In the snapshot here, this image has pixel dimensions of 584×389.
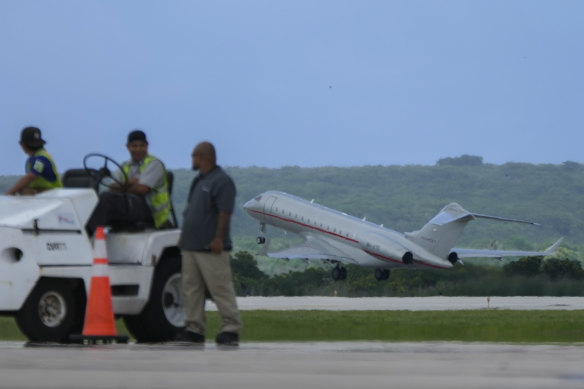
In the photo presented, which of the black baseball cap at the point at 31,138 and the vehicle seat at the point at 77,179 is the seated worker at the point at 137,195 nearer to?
the vehicle seat at the point at 77,179

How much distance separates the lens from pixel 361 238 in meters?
69.2

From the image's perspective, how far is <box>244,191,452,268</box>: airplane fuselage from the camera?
2675 inches

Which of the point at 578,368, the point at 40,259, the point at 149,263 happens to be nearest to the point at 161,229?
the point at 149,263

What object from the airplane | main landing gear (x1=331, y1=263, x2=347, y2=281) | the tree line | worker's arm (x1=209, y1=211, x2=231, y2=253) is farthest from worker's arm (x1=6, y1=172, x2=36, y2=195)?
main landing gear (x1=331, y1=263, x2=347, y2=281)

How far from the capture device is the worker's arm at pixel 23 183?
47.6 feet

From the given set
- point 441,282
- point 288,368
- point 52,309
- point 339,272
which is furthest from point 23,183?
point 339,272

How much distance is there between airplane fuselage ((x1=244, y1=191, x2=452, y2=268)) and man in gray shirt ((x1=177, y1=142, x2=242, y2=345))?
Answer: 5268cm

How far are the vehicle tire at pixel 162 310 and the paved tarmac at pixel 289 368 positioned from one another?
1.96 m

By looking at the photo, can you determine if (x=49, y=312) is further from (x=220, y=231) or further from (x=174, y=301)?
(x=220, y=231)

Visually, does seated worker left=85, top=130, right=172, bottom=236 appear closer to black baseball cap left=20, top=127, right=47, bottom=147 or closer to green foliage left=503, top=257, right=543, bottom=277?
black baseball cap left=20, top=127, right=47, bottom=147

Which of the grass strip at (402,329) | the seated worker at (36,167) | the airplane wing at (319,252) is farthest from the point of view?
the airplane wing at (319,252)

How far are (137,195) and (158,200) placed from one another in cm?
28

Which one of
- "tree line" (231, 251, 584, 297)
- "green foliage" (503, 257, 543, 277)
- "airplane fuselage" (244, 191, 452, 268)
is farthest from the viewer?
"airplane fuselage" (244, 191, 452, 268)

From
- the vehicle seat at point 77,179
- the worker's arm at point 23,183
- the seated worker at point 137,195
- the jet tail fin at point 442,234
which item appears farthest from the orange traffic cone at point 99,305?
the jet tail fin at point 442,234
